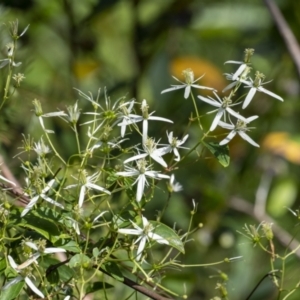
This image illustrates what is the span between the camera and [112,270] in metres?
0.58

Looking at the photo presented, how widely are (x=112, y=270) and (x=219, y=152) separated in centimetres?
13

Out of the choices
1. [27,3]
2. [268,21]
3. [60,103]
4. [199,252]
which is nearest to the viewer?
[60,103]

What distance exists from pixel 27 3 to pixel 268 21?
676mm

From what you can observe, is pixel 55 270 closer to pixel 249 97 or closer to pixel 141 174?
pixel 141 174

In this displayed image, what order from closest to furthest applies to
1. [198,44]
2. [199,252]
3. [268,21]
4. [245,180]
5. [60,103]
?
[60,103] < [199,252] < [245,180] < [268,21] < [198,44]

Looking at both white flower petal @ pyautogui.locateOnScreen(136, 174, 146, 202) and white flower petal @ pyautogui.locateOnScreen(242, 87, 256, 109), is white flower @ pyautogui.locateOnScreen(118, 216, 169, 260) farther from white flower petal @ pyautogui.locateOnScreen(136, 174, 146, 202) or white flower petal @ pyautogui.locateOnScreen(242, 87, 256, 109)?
white flower petal @ pyautogui.locateOnScreen(242, 87, 256, 109)

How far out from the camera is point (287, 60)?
1697 millimetres

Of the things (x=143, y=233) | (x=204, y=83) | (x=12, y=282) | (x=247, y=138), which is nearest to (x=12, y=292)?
(x=12, y=282)

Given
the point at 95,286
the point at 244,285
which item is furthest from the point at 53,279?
the point at 244,285

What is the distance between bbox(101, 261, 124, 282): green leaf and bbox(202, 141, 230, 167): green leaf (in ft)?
0.41

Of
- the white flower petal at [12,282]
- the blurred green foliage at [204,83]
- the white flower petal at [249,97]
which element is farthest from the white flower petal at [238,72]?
the blurred green foliage at [204,83]

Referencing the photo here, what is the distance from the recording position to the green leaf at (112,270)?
58 centimetres

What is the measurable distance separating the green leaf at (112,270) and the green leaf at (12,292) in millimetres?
68

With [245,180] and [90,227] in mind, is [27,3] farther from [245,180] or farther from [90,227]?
[90,227]
